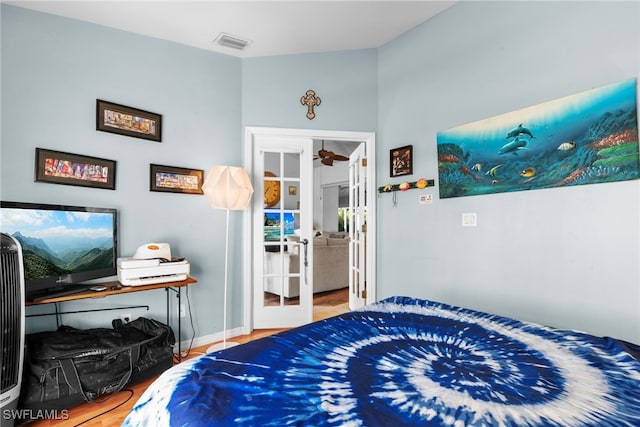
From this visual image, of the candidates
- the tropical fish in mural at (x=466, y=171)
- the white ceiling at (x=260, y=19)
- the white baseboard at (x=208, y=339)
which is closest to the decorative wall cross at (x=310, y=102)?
the white ceiling at (x=260, y=19)

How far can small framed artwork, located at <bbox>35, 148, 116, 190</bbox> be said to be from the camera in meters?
2.18

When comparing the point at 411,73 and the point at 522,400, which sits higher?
the point at 411,73

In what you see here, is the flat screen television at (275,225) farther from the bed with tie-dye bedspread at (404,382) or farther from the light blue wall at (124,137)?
the bed with tie-dye bedspread at (404,382)

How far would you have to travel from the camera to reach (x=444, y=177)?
2639 millimetres

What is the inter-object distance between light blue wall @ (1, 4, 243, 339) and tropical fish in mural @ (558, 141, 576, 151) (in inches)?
102

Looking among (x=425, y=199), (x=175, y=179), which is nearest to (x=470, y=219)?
(x=425, y=199)

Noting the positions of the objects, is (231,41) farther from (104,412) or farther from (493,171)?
(104,412)

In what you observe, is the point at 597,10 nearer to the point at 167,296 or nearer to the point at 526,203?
the point at 526,203

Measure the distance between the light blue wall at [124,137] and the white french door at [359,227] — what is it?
4.21 ft

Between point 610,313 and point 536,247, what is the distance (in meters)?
0.50

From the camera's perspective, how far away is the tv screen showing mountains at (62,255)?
6.45 feet

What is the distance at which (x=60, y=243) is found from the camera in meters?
2.11

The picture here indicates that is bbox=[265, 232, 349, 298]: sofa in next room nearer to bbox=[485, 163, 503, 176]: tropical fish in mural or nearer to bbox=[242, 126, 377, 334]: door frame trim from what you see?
bbox=[242, 126, 377, 334]: door frame trim

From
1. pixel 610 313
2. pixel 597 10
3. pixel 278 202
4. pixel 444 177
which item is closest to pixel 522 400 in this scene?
pixel 610 313
